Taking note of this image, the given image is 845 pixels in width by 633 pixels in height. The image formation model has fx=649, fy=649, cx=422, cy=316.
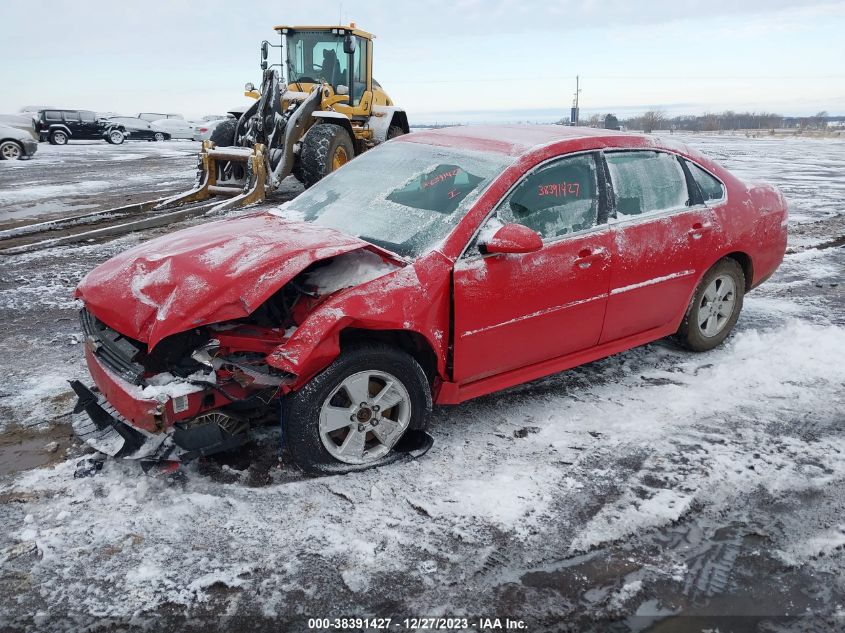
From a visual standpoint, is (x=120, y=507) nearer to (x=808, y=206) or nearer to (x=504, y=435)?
(x=504, y=435)

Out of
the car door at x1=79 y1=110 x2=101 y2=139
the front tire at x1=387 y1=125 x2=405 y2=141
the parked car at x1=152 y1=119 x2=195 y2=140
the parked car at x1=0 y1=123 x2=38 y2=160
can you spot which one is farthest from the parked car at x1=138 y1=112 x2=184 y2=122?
the front tire at x1=387 y1=125 x2=405 y2=141

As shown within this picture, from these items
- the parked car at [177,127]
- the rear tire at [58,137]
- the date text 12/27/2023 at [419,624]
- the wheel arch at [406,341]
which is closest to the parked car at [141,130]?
the parked car at [177,127]

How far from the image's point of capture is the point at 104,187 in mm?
14734

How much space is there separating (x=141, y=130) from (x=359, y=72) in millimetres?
28388

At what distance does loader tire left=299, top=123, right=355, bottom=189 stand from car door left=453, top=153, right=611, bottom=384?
7733mm

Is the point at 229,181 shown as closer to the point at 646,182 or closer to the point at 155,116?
the point at 646,182

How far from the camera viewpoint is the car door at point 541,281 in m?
3.35

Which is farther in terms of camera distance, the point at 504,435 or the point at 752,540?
the point at 504,435

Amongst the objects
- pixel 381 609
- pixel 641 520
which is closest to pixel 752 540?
pixel 641 520

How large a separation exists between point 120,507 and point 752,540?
2783mm

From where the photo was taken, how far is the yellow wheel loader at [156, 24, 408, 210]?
11.0m

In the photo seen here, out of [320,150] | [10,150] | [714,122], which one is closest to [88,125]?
[10,150]

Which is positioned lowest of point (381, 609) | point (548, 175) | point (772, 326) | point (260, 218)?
point (381, 609)

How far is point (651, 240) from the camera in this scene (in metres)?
4.02
